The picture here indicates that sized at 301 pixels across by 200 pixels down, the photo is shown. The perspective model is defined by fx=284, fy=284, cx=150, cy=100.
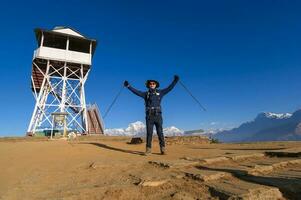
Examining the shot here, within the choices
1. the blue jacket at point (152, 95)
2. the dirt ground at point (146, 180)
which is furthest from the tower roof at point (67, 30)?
the dirt ground at point (146, 180)

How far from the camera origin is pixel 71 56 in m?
33.5

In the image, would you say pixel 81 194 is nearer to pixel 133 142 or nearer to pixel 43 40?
pixel 133 142

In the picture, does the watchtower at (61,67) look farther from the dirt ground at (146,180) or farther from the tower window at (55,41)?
the dirt ground at (146,180)

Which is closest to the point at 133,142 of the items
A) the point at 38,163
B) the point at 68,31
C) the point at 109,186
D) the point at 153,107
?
the point at 153,107

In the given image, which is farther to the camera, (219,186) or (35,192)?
(35,192)

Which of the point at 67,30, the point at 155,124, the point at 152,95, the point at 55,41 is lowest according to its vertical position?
the point at 155,124

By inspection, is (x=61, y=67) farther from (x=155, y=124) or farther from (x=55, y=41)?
(x=155, y=124)

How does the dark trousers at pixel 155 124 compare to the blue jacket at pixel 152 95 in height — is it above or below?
below

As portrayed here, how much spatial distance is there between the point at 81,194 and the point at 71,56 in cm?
3158

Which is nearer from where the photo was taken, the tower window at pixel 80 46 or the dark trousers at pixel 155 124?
the dark trousers at pixel 155 124

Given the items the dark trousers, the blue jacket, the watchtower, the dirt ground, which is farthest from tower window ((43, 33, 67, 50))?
the dirt ground

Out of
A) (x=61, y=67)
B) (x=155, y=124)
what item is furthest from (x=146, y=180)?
(x=61, y=67)

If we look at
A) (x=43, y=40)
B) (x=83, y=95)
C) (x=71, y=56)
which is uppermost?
(x=43, y=40)

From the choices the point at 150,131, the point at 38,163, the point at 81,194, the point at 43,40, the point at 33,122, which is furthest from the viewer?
the point at 43,40
